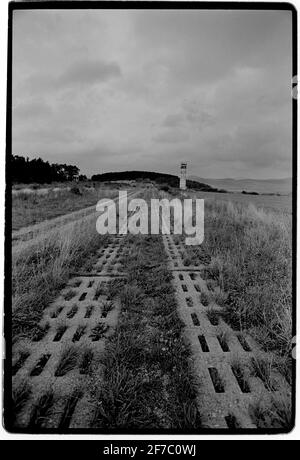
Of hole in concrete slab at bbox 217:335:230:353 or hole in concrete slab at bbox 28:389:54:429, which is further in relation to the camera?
hole in concrete slab at bbox 217:335:230:353

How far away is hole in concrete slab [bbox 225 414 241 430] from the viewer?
5.07 ft

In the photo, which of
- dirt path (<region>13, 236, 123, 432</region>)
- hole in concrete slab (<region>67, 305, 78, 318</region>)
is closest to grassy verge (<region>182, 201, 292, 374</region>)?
dirt path (<region>13, 236, 123, 432</region>)

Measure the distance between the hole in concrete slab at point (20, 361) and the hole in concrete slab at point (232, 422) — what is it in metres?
1.41

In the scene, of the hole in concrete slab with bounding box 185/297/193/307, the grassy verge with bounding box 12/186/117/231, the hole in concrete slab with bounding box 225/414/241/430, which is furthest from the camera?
the grassy verge with bounding box 12/186/117/231

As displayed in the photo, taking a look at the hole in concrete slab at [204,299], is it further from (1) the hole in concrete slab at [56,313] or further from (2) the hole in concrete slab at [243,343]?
(1) the hole in concrete slab at [56,313]

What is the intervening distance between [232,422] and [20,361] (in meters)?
1.48

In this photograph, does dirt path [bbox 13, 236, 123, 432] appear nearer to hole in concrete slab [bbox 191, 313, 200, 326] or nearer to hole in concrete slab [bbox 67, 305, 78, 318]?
hole in concrete slab [bbox 67, 305, 78, 318]

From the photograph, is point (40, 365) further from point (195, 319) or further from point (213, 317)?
point (213, 317)

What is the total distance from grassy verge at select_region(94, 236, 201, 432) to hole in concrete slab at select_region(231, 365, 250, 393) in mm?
305

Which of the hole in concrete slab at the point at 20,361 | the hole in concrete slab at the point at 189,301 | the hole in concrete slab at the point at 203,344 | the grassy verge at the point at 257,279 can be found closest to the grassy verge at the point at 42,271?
the hole in concrete slab at the point at 20,361

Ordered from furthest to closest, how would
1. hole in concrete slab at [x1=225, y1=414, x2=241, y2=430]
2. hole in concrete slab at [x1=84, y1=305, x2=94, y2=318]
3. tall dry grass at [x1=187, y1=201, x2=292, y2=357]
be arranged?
hole in concrete slab at [x1=84, y1=305, x2=94, y2=318] → tall dry grass at [x1=187, y1=201, x2=292, y2=357] → hole in concrete slab at [x1=225, y1=414, x2=241, y2=430]

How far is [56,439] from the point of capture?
1.47 metres

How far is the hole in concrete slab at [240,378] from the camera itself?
180 centimetres
